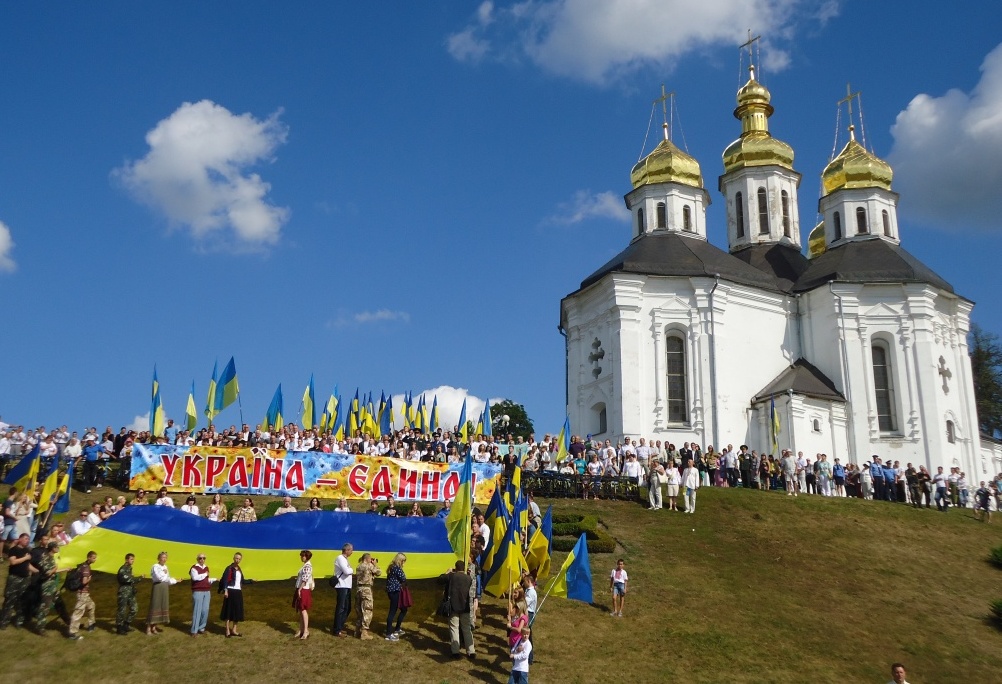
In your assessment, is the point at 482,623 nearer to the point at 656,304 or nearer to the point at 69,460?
the point at 69,460

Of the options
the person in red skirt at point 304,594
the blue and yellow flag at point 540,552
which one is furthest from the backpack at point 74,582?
the blue and yellow flag at point 540,552

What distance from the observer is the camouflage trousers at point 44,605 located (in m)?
15.9

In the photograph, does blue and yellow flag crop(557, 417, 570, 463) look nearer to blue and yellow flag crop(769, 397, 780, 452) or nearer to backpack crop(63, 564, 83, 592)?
blue and yellow flag crop(769, 397, 780, 452)

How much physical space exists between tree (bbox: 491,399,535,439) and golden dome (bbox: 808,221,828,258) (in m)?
25.3

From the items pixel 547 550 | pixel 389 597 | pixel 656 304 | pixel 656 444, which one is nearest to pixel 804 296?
pixel 656 304

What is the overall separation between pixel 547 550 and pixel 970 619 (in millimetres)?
9584

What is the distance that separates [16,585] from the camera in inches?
627

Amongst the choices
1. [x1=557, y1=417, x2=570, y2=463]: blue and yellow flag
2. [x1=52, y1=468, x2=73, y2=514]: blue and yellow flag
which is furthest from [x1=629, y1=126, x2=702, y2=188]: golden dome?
[x1=52, y1=468, x2=73, y2=514]: blue and yellow flag

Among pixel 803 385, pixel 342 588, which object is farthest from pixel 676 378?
pixel 342 588

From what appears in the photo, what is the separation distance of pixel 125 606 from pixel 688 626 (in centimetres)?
1028

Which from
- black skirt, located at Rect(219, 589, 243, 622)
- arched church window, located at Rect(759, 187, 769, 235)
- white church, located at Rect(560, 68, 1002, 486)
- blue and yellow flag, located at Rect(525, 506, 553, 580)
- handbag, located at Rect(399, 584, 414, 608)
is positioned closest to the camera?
black skirt, located at Rect(219, 589, 243, 622)

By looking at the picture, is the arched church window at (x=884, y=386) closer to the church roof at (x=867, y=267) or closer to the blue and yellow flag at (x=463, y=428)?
the church roof at (x=867, y=267)

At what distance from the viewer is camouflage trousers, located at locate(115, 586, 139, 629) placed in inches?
637

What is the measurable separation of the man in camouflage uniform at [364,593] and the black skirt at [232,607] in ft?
6.59
